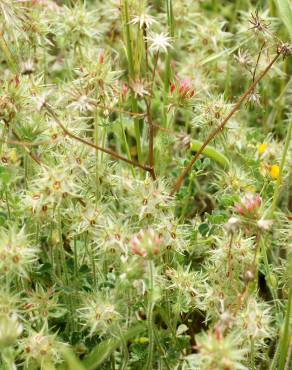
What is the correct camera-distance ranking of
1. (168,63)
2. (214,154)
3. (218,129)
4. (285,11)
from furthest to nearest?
1. (168,63)
2. (214,154)
3. (285,11)
4. (218,129)

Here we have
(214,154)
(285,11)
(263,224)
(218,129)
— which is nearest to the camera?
(263,224)

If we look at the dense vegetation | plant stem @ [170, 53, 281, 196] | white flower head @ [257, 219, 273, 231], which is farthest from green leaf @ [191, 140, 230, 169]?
white flower head @ [257, 219, 273, 231]

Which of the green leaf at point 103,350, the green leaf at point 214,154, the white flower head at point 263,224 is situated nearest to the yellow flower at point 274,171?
the green leaf at point 214,154

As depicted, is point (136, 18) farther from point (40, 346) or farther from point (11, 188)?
point (40, 346)

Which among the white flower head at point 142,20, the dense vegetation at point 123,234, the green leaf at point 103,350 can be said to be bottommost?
the green leaf at point 103,350

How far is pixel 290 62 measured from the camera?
277 centimetres

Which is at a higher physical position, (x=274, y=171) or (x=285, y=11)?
(x=285, y=11)

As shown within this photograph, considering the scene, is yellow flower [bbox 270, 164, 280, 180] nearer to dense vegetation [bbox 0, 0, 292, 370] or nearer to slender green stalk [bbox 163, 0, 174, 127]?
dense vegetation [bbox 0, 0, 292, 370]

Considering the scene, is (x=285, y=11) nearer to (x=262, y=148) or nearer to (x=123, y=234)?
(x=262, y=148)

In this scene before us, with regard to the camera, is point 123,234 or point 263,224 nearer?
point 263,224

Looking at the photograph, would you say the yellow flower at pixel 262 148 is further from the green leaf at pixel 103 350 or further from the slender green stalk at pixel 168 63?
the green leaf at pixel 103 350

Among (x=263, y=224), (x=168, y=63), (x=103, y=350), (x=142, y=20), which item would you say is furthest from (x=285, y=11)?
(x=103, y=350)

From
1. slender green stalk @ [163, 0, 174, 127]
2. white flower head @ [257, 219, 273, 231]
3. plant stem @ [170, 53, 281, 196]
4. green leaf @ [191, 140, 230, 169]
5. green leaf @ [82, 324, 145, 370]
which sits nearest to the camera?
white flower head @ [257, 219, 273, 231]

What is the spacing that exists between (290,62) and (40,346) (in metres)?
1.66
